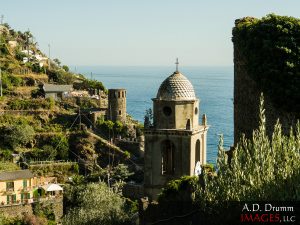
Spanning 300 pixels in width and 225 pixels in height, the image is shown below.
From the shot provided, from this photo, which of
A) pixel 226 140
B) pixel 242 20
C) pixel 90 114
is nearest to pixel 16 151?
pixel 90 114

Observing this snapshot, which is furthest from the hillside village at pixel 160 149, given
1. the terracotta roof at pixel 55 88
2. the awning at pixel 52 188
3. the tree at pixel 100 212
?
the terracotta roof at pixel 55 88

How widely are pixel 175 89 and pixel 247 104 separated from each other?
6.29m

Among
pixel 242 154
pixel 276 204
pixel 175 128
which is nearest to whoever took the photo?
pixel 276 204

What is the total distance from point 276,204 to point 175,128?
16.2 metres

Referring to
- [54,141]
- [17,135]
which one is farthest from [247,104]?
[54,141]

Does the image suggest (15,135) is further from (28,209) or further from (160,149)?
(160,149)

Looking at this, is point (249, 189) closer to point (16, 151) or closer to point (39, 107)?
point (16, 151)

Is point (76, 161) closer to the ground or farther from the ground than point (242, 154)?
closer to the ground

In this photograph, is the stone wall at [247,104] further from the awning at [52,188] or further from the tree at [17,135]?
the tree at [17,135]

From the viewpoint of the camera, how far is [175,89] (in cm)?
2816

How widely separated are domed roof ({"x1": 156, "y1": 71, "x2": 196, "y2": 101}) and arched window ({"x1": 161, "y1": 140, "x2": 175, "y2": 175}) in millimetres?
2505

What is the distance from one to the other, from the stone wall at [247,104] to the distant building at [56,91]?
2042 inches

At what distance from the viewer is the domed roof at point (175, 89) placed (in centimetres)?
2803

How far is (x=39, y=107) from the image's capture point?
67875 mm
